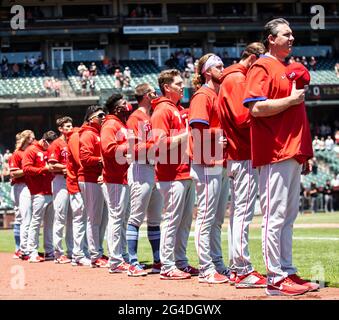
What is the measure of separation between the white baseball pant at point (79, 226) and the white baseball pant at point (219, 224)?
10.2ft

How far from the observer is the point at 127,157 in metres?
8.70

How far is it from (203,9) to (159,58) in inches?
151

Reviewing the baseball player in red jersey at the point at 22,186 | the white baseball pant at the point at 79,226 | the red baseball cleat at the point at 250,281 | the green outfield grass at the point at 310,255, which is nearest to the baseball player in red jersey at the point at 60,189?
the white baseball pant at the point at 79,226

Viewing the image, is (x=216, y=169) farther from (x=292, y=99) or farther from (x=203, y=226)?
(x=292, y=99)

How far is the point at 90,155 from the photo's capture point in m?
9.93

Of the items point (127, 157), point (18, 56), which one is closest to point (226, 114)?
point (127, 157)

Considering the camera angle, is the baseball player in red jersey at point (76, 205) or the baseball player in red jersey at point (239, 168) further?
the baseball player in red jersey at point (76, 205)

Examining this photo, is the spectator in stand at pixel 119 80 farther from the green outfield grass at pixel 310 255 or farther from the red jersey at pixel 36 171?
the red jersey at pixel 36 171

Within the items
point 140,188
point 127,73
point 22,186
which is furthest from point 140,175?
point 127,73

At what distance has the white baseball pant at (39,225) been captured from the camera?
39.1 ft

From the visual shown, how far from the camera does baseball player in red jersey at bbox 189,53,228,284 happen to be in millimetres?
7359

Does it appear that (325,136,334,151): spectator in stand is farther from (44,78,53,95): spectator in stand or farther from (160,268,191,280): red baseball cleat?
(160,268,191,280): red baseball cleat

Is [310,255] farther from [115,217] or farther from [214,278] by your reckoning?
[214,278]

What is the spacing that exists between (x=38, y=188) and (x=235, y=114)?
19.2 feet
